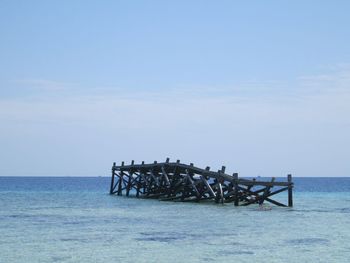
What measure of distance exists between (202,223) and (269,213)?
690 centimetres

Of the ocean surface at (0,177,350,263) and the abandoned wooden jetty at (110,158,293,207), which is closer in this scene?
the ocean surface at (0,177,350,263)

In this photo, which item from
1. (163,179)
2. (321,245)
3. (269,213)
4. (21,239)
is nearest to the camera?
(321,245)

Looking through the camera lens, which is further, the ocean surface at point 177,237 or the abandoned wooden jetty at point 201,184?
the abandoned wooden jetty at point 201,184

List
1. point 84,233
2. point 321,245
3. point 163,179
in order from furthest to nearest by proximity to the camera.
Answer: point 163,179, point 84,233, point 321,245

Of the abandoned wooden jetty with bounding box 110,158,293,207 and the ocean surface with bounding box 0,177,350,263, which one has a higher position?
the abandoned wooden jetty with bounding box 110,158,293,207

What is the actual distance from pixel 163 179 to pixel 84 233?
21884 millimetres

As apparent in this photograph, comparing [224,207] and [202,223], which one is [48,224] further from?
[224,207]

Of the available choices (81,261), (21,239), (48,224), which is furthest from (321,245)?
(48,224)

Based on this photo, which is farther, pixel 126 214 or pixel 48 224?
pixel 126 214

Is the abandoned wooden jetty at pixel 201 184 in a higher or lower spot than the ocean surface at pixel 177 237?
higher

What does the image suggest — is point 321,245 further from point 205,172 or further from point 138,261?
point 205,172

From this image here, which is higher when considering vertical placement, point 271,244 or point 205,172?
point 205,172

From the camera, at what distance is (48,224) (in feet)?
91.6

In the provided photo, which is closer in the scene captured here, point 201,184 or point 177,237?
point 177,237
